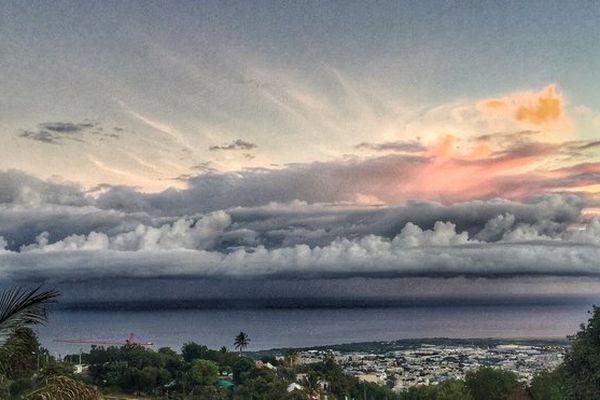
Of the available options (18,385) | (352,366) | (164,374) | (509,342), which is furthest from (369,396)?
(509,342)

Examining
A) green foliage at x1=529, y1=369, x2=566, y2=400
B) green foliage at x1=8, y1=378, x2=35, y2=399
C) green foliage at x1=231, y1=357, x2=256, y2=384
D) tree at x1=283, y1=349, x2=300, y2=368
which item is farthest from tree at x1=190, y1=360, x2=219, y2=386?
green foliage at x1=529, y1=369, x2=566, y2=400

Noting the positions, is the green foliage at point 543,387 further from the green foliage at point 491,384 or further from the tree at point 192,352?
the tree at point 192,352

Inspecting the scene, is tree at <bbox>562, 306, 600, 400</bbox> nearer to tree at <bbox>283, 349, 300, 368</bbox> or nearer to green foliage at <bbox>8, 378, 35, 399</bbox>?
green foliage at <bbox>8, 378, 35, 399</bbox>

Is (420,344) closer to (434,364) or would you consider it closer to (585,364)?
(434,364)

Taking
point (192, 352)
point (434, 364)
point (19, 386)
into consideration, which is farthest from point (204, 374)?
point (434, 364)

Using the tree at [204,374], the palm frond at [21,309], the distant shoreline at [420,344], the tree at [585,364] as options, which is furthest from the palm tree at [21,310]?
the distant shoreline at [420,344]
